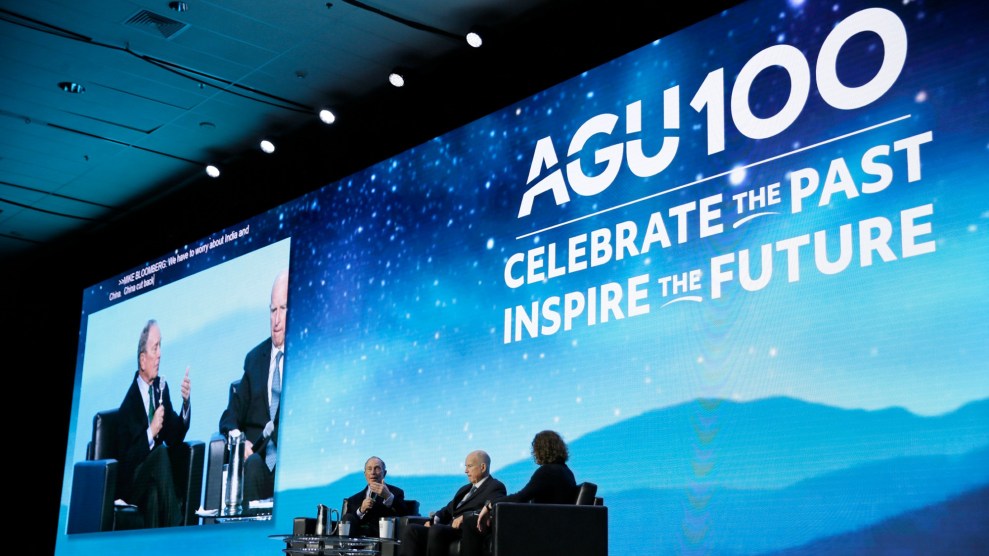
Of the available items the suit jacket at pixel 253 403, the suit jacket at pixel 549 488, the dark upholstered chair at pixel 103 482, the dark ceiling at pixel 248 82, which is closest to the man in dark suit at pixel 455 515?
the suit jacket at pixel 549 488

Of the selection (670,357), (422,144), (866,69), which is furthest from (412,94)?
(866,69)

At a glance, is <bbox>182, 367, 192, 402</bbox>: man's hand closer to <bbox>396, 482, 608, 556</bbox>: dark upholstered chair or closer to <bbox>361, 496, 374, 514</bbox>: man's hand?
<bbox>361, 496, 374, 514</bbox>: man's hand

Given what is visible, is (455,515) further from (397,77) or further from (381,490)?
(397,77)

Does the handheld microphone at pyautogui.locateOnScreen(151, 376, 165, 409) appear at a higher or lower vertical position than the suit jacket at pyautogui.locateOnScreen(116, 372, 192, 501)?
higher

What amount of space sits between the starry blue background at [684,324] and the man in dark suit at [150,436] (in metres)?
1.52

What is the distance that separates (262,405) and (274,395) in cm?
16

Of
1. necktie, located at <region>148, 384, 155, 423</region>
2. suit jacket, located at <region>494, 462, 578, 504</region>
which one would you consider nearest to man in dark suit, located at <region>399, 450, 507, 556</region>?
suit jacket, located at <region>494, 462, 578, 504</region>

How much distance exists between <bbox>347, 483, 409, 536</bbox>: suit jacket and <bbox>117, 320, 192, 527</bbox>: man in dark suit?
2.98 meters

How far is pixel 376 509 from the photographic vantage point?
6.36m

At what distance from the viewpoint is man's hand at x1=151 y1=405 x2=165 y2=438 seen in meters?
9.42

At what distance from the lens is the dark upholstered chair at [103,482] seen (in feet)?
29.7

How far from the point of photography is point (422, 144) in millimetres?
7301

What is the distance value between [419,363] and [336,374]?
922 millimetres

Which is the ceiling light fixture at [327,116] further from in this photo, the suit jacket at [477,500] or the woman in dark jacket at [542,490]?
the woman in dark jacket at [542,490]
